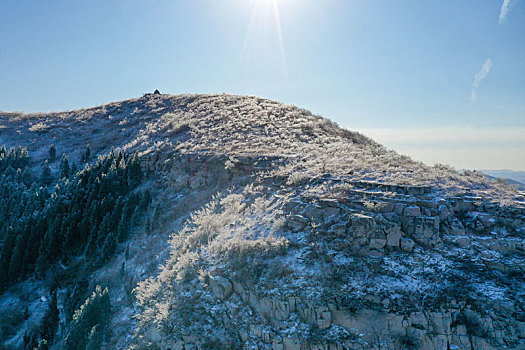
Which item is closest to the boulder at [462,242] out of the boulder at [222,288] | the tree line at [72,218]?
the boulder at [222,288]

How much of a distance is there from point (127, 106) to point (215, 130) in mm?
25102

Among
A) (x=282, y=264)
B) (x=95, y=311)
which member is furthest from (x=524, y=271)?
(x=95, y=311)

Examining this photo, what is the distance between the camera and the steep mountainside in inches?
424

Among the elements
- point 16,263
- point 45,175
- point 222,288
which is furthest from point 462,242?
point 45,175

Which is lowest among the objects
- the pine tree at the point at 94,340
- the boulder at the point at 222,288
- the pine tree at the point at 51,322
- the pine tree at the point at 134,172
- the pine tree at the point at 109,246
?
the pine tree at the point at 51,322

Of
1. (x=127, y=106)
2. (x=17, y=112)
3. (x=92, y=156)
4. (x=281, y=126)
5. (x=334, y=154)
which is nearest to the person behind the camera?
(x=334, y=154)

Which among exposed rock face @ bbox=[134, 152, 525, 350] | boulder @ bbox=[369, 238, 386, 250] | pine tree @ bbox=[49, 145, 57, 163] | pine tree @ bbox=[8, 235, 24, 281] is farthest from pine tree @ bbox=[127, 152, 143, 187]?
boulder @ bbox=[369, 238, 386, 250]

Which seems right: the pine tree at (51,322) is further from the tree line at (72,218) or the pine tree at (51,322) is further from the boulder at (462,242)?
the boulder at (462,242)

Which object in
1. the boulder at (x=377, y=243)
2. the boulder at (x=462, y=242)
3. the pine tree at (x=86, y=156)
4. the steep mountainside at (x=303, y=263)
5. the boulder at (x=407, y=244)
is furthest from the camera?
the pine tree at (x=86, y=156)

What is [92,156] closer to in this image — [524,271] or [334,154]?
[334,154]

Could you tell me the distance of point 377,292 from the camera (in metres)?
11.3

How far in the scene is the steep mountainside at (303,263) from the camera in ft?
35.3

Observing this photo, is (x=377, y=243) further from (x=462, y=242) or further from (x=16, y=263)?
(x=16, y=263)

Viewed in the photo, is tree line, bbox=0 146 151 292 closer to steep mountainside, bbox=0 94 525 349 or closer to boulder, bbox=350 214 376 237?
steep mountainside, bbox=0 94 525 349
